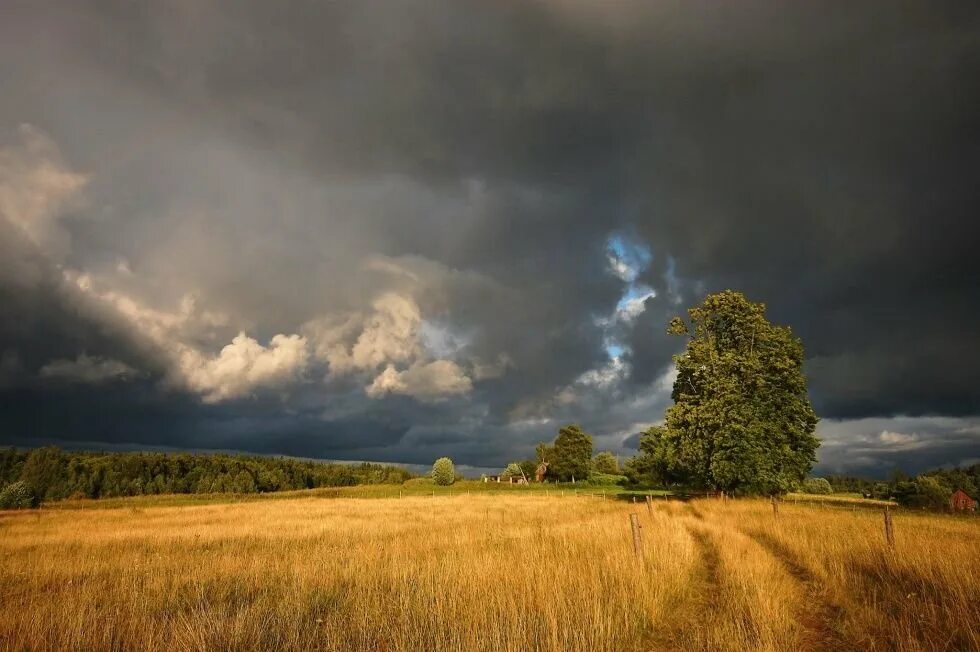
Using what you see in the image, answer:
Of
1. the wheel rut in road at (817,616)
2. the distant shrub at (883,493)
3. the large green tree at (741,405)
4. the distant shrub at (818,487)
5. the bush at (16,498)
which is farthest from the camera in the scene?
the distant shrub at (818,487)

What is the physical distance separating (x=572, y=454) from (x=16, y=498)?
3562 inches

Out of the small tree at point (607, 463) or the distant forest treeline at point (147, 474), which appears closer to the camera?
the distant forest treeline at point (147, 474)

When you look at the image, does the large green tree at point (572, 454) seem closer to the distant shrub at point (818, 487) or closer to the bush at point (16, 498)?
the distant shrub at point (818, 487)

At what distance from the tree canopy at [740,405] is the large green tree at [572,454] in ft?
235

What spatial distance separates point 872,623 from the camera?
28.0 feet

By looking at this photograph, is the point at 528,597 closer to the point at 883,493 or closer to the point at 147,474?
the point at 883,493

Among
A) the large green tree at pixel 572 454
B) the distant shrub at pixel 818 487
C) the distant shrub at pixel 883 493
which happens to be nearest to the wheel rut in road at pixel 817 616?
the distant shrub at pixel 883 493

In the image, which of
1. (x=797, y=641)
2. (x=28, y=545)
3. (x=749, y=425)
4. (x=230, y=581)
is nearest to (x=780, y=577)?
(x=797, y=641)

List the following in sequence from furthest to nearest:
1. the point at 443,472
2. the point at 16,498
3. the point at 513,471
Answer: the point at 513,471, the point at 443,472, the point at 16,498

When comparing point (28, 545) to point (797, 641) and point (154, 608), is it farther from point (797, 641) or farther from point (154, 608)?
point (797, 641)

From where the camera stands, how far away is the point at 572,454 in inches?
4365

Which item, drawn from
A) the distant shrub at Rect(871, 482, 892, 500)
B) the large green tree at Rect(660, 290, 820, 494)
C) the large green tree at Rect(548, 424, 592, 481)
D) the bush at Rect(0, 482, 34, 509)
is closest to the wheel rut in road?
the large green tree at Rect(660, 290, 820, 494)

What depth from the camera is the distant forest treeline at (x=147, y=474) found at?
377 feet

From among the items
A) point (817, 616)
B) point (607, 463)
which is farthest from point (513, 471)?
point (817, 616)
